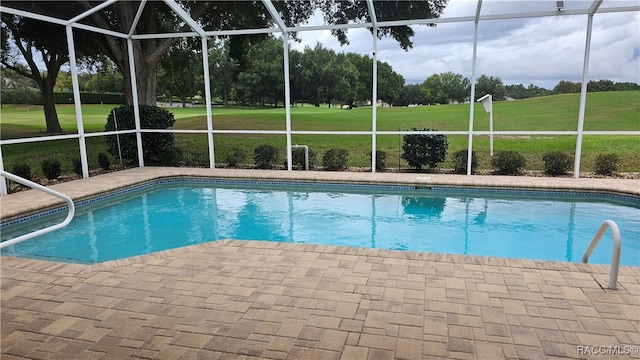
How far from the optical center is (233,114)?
14.4m

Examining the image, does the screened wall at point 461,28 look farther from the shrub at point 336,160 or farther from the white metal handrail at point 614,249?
the white metal handrail at point 614,249

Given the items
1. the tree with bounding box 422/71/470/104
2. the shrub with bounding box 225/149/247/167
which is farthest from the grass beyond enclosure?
the tree with bounding box 422/71/470/104

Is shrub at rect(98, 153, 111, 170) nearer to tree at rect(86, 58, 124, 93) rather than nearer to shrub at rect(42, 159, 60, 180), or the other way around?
shrub at rect(42, 159, 60, 180)

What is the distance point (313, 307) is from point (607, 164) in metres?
7.99

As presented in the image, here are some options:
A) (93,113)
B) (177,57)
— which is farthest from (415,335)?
(177,57)

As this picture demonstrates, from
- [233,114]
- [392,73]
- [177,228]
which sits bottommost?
[177,228]

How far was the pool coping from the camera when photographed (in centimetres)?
645

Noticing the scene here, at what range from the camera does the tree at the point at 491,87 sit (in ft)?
30.8

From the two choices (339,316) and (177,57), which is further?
(177,57)

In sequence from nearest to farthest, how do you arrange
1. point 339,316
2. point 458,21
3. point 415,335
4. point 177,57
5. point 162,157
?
point 415,335 < point 339,316 < point 458,21 < point 162,157 < point 177,57

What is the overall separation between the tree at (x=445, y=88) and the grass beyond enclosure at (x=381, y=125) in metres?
0.55

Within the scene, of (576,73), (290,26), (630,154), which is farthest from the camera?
(630,154)

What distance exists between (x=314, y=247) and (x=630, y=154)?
36.8 ft

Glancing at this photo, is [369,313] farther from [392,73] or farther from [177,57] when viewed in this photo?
[177,57]
